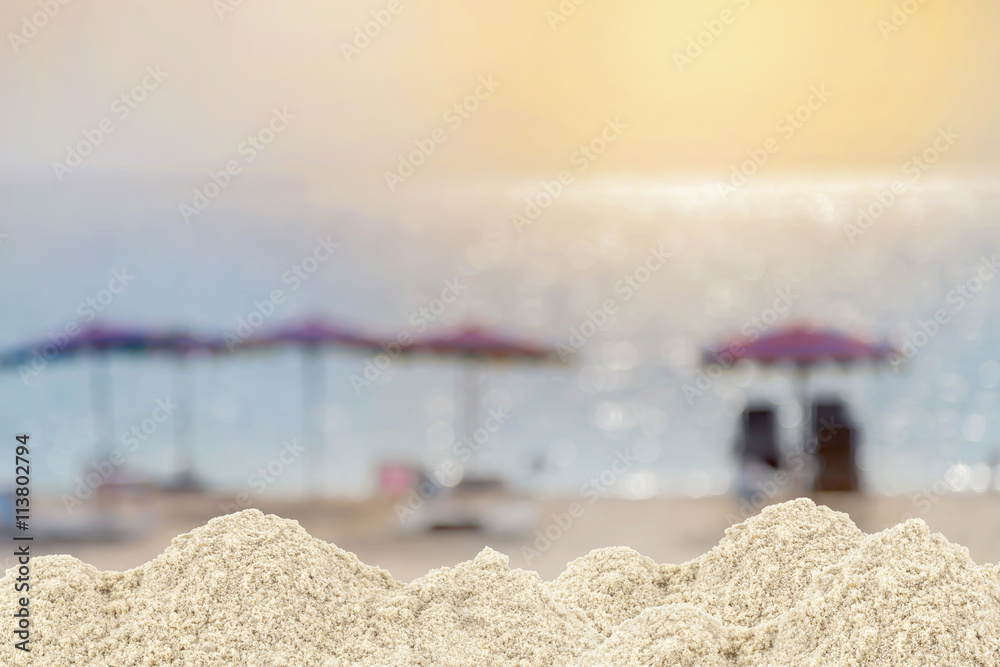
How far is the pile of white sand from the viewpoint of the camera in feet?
6.73

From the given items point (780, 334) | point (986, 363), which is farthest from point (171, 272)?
point (986, 363)

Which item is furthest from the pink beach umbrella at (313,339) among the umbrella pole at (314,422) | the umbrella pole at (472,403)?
the umbrella pole at (472,403)

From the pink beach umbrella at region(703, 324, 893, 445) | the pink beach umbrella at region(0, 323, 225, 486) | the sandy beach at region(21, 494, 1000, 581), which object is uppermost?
the pink beach umbrella at region(0, 323, 225, 486)

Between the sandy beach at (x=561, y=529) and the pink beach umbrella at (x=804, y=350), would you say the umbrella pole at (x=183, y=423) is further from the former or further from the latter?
the pink beach umbrella at (x=804, y=350)

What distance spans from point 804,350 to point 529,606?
4013mm

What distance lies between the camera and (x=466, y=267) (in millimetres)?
10055

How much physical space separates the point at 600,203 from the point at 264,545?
9.66 m

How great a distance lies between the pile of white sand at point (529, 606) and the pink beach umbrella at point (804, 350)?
10.2ft

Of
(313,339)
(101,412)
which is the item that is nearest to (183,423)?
(101,412)

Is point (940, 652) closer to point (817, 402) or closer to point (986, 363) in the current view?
point (817, 402)

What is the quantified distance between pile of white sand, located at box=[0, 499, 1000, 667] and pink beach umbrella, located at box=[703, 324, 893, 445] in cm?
311

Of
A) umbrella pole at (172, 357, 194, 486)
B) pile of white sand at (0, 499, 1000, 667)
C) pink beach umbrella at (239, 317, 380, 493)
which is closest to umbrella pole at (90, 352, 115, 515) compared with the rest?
umbrella pole at (172, 357, 194, 486)

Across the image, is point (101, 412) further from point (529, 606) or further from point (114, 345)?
point (529, 606)

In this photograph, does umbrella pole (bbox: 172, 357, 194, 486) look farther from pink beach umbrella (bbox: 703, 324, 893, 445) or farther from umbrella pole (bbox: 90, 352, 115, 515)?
pink beach umbrella (bbox: 703, 324, 893, 445)
